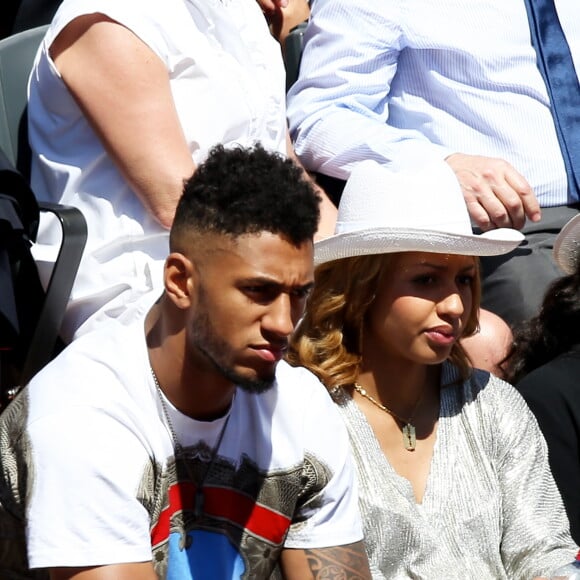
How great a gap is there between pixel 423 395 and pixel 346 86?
3.82ft

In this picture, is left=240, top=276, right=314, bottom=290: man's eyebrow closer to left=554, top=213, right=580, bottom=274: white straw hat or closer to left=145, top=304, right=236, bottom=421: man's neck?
left=145, top=304, right=236, bottom=421: man's neck

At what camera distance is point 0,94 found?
11.0 feet

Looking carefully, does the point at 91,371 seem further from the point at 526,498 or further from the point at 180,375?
the point at 526,498

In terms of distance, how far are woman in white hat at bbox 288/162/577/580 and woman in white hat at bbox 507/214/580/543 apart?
0.39ft

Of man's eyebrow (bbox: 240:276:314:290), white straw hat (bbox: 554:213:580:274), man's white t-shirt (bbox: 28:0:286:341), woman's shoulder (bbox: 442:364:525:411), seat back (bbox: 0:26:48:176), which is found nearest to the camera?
man's eyebrow (bbox: 240:276:314:290)

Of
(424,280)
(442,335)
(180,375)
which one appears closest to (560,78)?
(424,280)

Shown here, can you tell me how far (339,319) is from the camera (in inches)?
126

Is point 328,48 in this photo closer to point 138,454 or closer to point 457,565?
point 457,565

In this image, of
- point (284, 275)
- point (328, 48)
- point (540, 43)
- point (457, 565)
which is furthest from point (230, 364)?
point (540, 43)

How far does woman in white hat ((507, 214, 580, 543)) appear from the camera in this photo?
3291 millimetres

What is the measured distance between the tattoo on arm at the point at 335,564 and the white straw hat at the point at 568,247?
128cm

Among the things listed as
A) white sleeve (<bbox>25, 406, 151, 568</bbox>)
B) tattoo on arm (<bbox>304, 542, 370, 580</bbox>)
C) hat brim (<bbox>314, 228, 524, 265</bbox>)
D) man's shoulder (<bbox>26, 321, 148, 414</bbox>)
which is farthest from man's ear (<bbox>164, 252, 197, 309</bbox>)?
hat brim (<bbox>314, 228, 524, 265</bbox>)

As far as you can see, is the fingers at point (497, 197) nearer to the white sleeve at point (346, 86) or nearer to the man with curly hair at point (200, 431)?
the white sleeve at point (346, 86)

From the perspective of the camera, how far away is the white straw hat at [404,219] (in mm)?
3076
